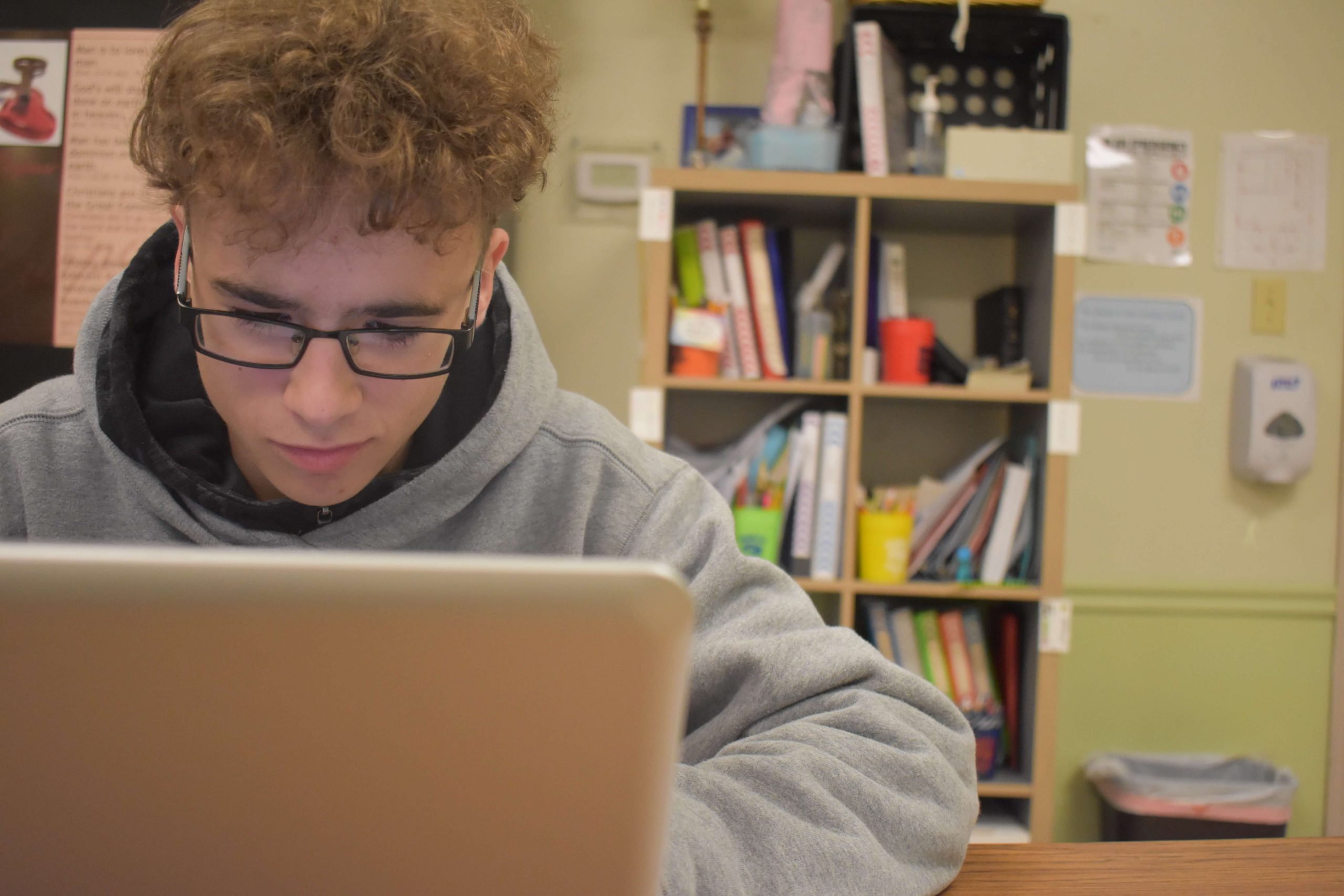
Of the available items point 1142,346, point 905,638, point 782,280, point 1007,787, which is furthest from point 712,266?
point 1007,787

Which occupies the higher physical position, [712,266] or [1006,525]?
[712,266]

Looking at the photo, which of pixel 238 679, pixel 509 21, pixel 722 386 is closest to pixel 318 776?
pixel 238 679

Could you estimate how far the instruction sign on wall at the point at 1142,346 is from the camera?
8.20 feet

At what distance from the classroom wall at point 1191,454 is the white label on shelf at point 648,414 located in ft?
2.23

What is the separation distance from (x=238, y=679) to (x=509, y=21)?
0.72 meters

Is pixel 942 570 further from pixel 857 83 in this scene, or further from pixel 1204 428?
pixel 857 83

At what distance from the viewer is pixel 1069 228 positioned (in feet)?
6.72

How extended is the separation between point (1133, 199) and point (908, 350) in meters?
0.82

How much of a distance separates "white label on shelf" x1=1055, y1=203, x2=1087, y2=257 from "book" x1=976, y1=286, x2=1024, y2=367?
233 millimetres

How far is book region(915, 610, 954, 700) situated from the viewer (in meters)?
2.15

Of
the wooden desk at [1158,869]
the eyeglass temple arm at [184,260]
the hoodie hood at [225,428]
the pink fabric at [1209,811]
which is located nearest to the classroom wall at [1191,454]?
the pink fabric at [1209,811]

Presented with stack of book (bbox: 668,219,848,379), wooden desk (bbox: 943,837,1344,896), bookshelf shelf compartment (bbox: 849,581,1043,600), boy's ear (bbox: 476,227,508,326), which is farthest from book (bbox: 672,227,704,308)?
wooden desk (bbox: 943,837,1344,896)

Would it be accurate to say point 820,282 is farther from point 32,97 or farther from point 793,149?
point 32,97

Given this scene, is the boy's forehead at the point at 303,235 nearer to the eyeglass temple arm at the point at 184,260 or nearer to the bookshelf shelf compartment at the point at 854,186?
the eyeglass temple arm at the point at 184,260
